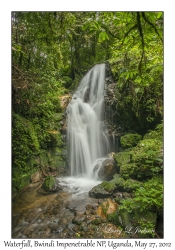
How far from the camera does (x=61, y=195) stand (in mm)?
4355

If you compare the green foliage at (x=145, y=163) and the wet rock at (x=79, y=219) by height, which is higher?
the green foliage at (x=145, y=163)

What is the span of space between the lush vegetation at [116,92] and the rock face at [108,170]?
0.97 ft

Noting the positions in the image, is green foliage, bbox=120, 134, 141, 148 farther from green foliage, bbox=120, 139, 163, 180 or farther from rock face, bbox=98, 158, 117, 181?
green foliage, bbox=120, 139, 163, 180

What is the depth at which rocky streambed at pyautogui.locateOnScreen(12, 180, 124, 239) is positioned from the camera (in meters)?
2.83

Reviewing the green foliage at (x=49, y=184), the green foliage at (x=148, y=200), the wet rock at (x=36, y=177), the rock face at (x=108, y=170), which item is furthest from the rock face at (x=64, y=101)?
the green foliage at (x=148, y=200)

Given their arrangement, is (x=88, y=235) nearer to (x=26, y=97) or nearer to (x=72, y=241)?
(x=72, y=241)

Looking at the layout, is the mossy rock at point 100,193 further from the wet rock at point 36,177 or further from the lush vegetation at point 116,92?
the wet rock at point 36,177

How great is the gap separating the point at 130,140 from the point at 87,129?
1.96m

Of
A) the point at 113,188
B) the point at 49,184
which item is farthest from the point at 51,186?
the point at 113,188

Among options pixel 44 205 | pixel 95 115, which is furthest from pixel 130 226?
pixel 95 115

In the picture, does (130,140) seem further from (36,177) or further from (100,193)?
(36,177)

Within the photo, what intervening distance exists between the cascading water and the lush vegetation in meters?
0.48

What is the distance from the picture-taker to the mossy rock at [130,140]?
5872 millimetres

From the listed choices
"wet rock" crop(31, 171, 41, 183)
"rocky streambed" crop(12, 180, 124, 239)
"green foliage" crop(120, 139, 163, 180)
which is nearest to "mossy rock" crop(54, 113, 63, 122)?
"wet rock" crop(31, 171, 41, 183)
